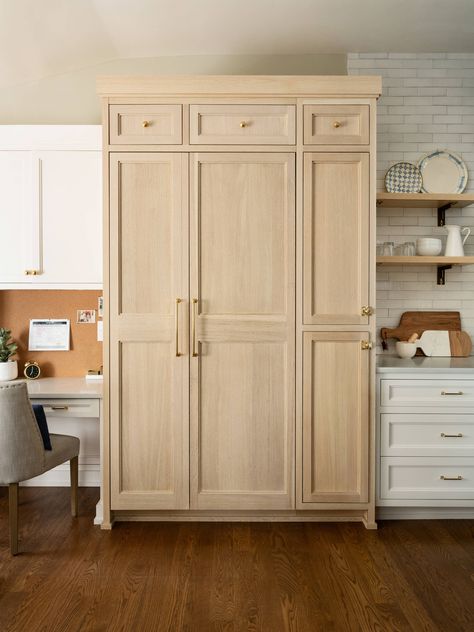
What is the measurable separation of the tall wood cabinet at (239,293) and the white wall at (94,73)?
76 centimetres

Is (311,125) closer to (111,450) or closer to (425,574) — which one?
(111,450)

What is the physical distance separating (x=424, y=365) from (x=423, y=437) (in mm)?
409

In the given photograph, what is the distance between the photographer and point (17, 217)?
309 centimetres

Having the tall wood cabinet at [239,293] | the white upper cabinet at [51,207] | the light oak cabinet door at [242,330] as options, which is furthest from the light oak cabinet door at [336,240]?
the white upper cabinet at [51,207]

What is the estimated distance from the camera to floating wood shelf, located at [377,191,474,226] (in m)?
3.04

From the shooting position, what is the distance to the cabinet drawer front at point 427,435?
2.81m

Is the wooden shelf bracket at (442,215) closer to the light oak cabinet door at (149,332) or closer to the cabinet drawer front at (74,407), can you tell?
the light oak cabinet door at (149,332)

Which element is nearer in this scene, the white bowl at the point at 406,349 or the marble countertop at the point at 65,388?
the marble countertop at the point at 65,388

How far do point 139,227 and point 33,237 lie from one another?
809 mm

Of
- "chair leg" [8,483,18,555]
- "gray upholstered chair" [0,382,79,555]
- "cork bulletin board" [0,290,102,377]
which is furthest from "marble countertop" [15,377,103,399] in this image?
"chair leg" [8,483,18,555]

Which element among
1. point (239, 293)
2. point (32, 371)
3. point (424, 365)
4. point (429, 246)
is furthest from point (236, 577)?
point (429, 246)

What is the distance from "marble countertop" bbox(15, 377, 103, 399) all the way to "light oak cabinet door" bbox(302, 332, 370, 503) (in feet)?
4.03

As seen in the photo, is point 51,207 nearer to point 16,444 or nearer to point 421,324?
point 16,444

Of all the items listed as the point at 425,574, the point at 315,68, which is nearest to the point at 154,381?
the point at 425,574
